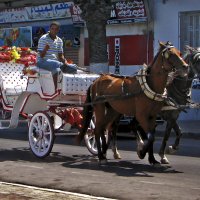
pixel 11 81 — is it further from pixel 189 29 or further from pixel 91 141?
pixel 189 29

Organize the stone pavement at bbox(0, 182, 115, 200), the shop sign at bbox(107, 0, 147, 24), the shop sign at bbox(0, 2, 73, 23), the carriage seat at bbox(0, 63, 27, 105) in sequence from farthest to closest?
1. the shop sign at bbox(0, 2, 73, 23)
2. the shop sign at bbox(107, 0, 147, 24)
3. the carriage seat at bbox(0, 63, 27, 105)
4. the stone pavement at bbox(0, 182, 115, 200)

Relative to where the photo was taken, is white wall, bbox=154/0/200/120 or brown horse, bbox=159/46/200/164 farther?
white wall, bbox=154/0/200/120

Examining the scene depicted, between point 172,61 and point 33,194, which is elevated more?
point 172,61

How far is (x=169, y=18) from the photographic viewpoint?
20547 mm

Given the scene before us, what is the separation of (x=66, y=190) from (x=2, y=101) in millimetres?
4793

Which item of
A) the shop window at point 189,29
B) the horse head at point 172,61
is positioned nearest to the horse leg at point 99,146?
the horse head at point 172,61

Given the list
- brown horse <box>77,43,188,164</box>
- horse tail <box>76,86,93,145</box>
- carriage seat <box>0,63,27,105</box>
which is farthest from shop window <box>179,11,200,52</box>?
brown horse <box>77,43,188,164</box>

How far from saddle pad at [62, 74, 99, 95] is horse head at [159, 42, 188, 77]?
223cm

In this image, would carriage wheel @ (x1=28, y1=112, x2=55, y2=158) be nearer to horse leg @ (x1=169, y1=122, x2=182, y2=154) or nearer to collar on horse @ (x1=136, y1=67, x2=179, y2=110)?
collar on horse @ (x1=136, y1=67, x2=179, y2=110)

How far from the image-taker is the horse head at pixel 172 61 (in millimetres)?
9711

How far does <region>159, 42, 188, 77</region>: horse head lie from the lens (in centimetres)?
971

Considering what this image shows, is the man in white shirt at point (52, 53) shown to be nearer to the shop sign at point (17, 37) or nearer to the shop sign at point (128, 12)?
the shop sign at point (128, 12)

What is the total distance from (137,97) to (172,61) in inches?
36.2

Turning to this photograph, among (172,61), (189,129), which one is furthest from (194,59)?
(189,129)
